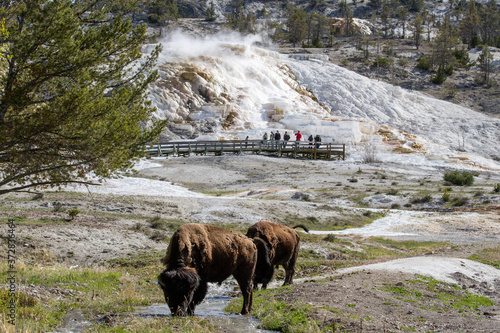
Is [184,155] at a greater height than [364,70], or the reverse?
[364,70]

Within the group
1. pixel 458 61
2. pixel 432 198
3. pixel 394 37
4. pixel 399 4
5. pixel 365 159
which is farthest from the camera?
pixel 399 4

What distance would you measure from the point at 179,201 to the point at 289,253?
12.5m

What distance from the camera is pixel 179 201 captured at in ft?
75.5

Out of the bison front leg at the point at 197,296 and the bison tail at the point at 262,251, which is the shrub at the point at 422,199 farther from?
the bison front leg at the point at 197,296

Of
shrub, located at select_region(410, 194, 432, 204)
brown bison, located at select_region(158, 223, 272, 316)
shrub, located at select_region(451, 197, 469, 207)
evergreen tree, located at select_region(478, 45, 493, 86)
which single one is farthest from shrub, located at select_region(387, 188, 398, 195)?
evergreen tree, located at select_region(478, 45, 493, 86)

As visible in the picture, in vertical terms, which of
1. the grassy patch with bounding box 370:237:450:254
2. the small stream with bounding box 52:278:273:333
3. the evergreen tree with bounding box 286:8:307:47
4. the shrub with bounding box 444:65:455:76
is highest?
the evergreen tree with bounding box 286:8:307:47

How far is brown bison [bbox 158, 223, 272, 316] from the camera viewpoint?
7199 mm

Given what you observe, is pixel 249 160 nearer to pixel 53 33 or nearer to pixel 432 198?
pixel 432 198

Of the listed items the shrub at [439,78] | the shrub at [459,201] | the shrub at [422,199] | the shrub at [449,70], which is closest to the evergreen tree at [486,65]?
the shrub at [449,70]

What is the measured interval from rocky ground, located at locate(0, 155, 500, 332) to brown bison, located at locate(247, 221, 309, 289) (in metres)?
0.57

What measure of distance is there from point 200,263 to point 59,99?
15.5ft

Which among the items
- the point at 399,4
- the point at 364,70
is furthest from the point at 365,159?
the point at 399,4

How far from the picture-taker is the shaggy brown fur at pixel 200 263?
23.6 ft

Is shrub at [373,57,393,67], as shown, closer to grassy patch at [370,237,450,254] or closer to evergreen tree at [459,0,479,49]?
evergreen tree at [459,0,479,49]
